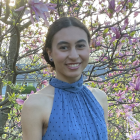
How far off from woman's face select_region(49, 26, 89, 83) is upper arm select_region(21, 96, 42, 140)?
29 centimetres

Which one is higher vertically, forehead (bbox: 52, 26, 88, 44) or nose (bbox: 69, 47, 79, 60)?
forehead (bbox: 52, 26, 88, 44)

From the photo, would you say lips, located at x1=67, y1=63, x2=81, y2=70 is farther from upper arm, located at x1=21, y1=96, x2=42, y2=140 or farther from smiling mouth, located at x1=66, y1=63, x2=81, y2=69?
upper arm, located at x1=21, y1=96, x2=42, y2=140

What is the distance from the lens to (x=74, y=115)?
3.48ft

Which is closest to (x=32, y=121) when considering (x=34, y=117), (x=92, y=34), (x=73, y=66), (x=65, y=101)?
(x=34, y=117)

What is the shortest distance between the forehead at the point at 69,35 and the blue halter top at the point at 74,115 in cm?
28

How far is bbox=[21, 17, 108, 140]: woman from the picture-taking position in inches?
38.1

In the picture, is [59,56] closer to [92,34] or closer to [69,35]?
[69,35]

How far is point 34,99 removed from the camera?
3.28 feet

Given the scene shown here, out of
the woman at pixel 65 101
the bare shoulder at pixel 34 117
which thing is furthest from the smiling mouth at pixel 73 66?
the bare shoulder at pixel 34 117

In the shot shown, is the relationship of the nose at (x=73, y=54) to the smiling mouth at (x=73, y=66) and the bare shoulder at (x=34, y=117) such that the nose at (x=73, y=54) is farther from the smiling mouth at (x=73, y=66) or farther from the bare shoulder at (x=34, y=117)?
the bare shoulder at (x=34, y=117)

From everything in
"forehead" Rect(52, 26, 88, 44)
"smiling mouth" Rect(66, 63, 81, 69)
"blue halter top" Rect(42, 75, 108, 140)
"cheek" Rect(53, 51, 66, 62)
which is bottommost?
"blue halter top" Rect(42, 75, 108, 140)

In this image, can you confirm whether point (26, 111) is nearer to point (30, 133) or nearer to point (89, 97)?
point (30, 133)

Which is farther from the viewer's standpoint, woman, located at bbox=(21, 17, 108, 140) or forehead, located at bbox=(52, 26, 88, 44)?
forehead, located at bbox=(52, 26, 88, 44)

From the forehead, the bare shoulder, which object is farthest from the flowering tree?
the bare shoulder
